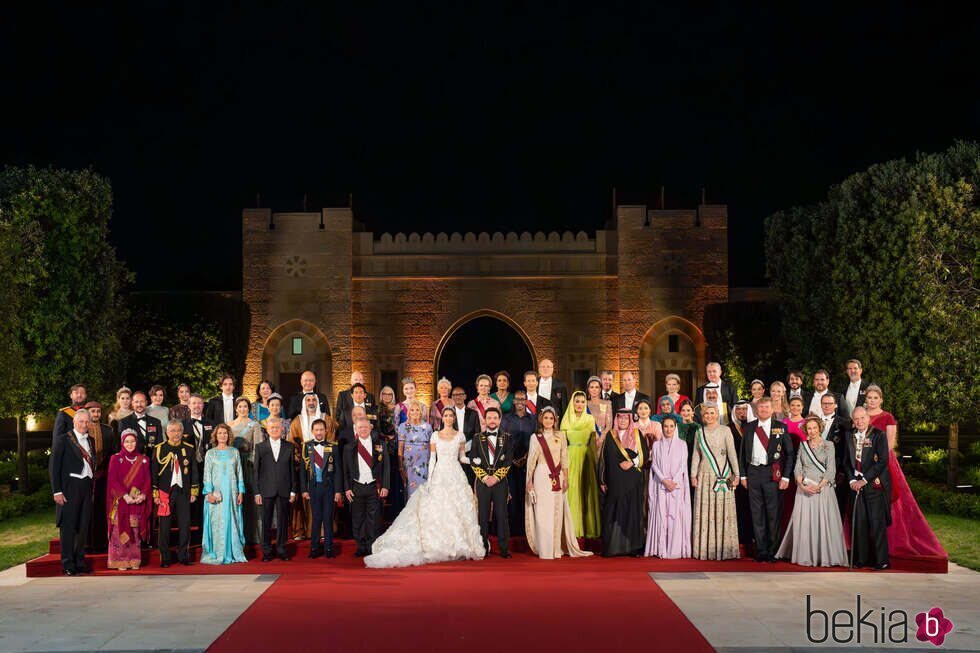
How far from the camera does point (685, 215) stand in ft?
88.5

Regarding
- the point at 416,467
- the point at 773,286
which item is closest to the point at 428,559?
the point at 416,467

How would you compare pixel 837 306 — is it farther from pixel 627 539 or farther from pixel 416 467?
pixel 416 467

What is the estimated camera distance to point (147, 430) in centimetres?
1049

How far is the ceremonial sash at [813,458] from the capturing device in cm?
968

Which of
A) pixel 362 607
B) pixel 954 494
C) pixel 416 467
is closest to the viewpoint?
pixel 362 607

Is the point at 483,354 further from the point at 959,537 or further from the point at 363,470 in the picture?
the point at 363,470

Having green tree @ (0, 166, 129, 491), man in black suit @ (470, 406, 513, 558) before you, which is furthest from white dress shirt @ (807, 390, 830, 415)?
green tree @ (0, 166, 129, 491)

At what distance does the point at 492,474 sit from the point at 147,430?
375 centimetres

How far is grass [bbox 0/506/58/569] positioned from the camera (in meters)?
10.9

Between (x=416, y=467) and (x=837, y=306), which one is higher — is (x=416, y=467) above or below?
below

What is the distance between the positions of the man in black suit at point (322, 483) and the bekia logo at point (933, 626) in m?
5.63

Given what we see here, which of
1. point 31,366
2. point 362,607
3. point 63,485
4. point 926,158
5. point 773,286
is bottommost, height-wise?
point 362,607

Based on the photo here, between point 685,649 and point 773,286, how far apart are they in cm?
1468

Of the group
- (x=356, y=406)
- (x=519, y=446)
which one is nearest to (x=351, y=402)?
(x=356, y=406)
